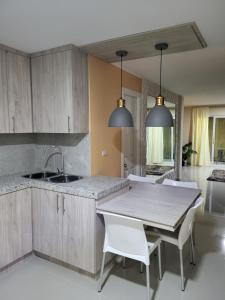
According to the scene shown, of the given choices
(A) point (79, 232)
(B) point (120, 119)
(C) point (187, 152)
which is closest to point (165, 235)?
(A) point (79, 232)

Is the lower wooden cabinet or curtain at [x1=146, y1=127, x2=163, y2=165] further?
curtain at [x1=146, y1=127, x2=163, y2=165]

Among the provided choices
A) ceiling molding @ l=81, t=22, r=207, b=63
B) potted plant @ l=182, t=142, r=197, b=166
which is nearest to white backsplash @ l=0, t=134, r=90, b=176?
ceiling molding @ l=81, t=22, r=207, b=63

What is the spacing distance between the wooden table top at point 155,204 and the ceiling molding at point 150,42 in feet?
5.53

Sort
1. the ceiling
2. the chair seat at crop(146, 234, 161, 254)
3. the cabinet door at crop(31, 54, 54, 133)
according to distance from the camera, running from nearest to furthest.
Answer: the ceiling < the chair seat at crop(146, 234, 161, 254) < the cabinet door at crop(31, 54, 54, 133)

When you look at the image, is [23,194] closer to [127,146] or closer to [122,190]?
[122,190]

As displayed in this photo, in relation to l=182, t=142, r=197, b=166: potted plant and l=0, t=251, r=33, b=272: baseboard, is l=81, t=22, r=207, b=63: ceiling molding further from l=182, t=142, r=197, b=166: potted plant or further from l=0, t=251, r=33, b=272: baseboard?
l=182, t=142, r=197, b=166: potted plant

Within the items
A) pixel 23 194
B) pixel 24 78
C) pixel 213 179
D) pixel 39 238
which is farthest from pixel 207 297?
pixel 213 179

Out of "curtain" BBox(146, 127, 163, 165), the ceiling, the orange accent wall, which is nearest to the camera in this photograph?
the ceiling

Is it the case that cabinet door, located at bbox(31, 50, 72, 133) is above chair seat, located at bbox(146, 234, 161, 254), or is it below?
above

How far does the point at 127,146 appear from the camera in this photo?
13.7 feet

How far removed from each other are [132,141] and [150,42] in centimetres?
208

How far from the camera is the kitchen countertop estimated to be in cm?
234

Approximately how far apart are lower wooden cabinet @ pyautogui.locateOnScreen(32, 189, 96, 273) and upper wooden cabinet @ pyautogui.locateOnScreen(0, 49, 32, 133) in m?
0.87

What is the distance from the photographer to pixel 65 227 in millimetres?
2504
